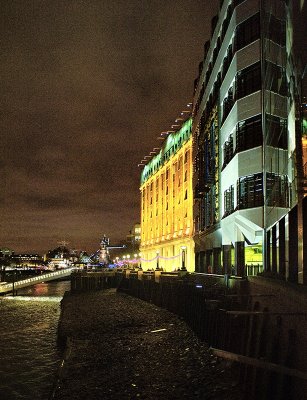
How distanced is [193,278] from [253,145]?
936cm

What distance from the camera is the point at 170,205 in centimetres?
7619

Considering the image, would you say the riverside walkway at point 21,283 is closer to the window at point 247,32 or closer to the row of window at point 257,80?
the row of window at point 257,80

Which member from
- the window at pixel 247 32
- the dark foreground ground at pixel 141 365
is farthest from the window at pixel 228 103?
the dark foreground ground at pixel 141 365

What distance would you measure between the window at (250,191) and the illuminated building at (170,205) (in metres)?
23.4

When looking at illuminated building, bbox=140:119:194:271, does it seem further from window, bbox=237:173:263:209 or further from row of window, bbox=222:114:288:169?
row of window, bbox=222:114:288:169

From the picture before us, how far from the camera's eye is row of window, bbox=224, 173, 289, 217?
29734 mm

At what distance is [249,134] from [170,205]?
4531 centimetres

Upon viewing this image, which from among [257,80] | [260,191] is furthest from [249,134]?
[260,191]

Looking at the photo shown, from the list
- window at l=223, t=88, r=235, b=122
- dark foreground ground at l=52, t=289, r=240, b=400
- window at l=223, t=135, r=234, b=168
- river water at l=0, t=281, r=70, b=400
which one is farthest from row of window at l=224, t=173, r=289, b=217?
river water at l=0, t=281, r=70, b=400

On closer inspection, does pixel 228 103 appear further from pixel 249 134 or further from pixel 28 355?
pixel 28 355

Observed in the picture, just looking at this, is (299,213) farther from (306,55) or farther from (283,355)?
(283,355)

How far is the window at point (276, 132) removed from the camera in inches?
1188

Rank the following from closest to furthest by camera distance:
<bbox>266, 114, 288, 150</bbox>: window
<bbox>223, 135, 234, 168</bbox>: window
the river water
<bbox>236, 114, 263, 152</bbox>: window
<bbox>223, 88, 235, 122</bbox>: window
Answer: the river water → <bbox>266, 114, 288, 150</bbox>: window → <bbox>236, 114, 263, 152</bbox>: window → <bbox>223, 88, 235, 122</bbox>: window → <bbox>223, 135, 234, 168</bbox>: window

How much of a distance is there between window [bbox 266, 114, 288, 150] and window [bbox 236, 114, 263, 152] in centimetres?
56
